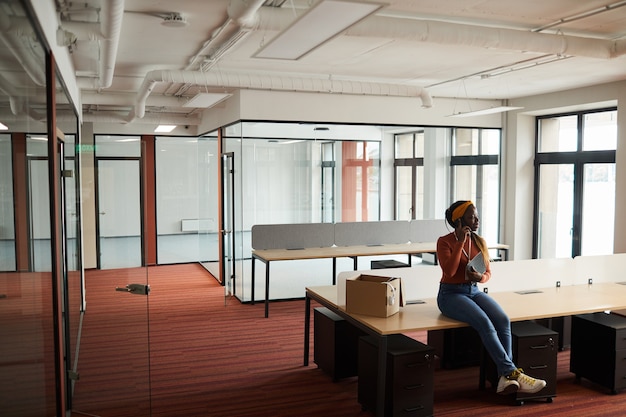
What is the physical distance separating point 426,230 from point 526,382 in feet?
14.2

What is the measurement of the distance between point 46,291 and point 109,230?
50.1 inches

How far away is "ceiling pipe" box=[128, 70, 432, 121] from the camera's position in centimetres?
600

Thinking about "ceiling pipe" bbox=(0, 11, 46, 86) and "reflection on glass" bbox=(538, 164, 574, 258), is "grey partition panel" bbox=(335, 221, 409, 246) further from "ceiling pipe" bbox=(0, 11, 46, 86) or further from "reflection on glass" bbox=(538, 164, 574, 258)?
"ceiling pipe" bbox=(0, 11, 46, 86)

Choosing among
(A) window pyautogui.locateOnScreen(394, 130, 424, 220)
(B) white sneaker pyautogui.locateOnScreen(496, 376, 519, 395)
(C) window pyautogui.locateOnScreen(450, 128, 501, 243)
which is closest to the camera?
(B) white sneaker pyautogui.locateOnScreen(496, 376, 519, 395)

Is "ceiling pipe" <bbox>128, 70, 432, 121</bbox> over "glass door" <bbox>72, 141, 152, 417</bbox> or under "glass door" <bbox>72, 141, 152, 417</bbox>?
over

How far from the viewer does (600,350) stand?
4.69 metres

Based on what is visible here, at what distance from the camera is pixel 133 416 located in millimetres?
4062

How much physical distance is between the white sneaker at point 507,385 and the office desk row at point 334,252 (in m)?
3.19

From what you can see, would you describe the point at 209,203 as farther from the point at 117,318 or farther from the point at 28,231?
the point at 28,231

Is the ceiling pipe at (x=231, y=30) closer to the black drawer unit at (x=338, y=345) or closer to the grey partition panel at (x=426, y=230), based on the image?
the black drawer unit at (x=338, y=345)

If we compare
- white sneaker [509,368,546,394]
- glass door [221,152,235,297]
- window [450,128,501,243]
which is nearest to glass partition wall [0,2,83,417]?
white sneaker [509,368,546,394]

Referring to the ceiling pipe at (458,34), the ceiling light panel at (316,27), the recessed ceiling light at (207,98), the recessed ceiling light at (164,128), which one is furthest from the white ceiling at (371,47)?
the recessed ceiling light at (164,128)

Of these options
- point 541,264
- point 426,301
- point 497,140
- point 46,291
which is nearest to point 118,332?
point 46,291

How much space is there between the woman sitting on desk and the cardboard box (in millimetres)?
380
